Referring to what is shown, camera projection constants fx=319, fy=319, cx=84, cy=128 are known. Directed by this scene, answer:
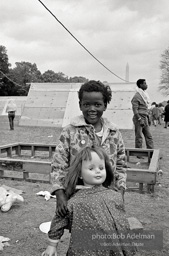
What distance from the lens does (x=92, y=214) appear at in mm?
1875

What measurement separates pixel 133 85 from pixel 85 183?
15.2 m

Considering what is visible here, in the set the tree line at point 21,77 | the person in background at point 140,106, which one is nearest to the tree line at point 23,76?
the tree line at point 21,77

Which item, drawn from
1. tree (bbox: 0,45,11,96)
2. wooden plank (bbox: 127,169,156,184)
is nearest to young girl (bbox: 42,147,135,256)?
wooden plank (bbox: 127,169,156,184)

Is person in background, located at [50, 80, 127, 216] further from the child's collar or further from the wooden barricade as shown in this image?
the wooden barricade

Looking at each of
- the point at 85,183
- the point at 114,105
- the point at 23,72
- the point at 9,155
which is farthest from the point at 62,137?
the point at 23,72

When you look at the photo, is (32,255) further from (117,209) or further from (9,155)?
(9,155)

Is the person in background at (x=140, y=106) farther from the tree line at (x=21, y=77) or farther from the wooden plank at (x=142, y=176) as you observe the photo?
the tree line at (x=21, y=77)

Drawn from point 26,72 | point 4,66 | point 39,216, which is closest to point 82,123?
point 39,216

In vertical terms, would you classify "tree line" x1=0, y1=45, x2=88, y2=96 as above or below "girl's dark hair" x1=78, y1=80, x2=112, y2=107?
above

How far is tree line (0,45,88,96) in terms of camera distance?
201 feet

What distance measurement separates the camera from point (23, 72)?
3078 inches

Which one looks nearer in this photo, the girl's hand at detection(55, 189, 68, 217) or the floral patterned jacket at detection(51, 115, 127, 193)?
the girl's hand at detection(55, 189, 68, 217)

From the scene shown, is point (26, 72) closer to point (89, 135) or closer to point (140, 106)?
point (140, 106)

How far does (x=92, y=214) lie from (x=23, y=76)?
7546 centimetres
